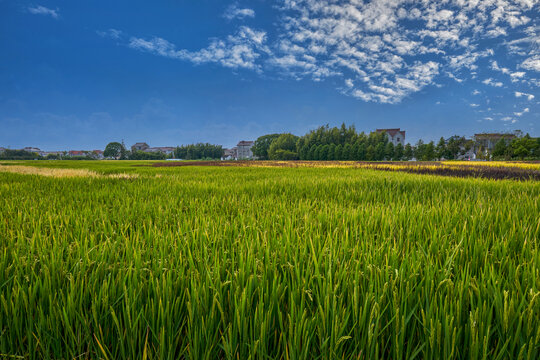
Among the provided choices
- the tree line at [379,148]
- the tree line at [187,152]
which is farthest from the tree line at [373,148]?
the tree line at [187,152]

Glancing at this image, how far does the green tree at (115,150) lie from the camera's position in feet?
333

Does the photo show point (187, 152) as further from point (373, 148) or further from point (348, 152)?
point (373, 148)

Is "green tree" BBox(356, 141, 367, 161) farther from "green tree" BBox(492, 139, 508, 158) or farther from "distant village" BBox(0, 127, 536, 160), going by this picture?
"green tree" BBox(492, 139, 508, 158)

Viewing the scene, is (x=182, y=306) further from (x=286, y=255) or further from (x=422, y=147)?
(x=422, y=147)

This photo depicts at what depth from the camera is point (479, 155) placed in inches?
2285

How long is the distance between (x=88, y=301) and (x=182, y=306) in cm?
41

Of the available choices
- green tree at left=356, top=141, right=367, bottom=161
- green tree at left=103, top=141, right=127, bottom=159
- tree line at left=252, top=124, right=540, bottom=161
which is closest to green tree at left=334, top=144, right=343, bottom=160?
tree line at left=252, top=124, right=540, bottom=161

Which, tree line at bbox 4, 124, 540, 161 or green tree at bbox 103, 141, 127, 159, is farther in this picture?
green tree at bbox 103, 141, 127, 159

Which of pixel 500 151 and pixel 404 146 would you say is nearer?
pixel 500 151

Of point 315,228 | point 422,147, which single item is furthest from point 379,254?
point 422,147

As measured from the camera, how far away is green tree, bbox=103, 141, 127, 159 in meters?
102

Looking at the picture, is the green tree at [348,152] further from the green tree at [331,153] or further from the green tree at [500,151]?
the green tree at [500,151]

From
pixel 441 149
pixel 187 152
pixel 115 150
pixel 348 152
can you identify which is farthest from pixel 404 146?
pixel 115 150

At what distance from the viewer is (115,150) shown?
10356 centimetres
